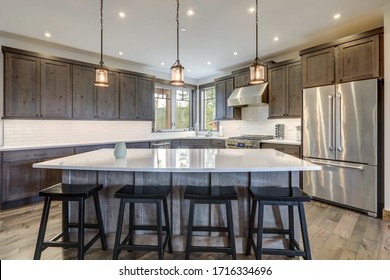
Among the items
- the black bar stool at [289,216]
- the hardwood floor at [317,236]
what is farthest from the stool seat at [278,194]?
the hardwood floor at [317,236]

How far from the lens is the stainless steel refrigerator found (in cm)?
312

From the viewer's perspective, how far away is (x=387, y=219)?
118 inches

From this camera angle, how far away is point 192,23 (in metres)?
3.40

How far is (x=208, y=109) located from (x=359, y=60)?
13.9 ft

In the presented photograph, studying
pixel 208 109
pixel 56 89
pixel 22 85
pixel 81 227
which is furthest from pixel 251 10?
pixel 208 109

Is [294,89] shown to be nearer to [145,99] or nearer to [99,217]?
[145,99]

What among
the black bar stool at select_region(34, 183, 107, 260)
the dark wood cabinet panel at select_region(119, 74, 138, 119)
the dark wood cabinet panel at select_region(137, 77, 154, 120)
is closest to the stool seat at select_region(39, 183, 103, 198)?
the black bar stool at select_region(34, 183, 107, 260)

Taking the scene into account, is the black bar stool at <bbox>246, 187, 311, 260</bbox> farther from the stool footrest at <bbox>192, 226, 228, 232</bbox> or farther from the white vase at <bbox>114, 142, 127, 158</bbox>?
the white vase at <bbox>114, 142, 127, 158</bbox>

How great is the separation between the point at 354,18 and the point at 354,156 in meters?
2.02

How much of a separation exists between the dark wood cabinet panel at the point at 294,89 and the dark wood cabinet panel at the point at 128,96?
11.2ft

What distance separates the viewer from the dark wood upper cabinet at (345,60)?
3.10 meters

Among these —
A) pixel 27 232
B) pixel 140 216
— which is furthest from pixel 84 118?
pixel 140 216

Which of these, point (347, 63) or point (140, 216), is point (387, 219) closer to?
point (347, 63)

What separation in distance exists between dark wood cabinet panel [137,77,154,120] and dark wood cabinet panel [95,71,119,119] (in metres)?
0.57
